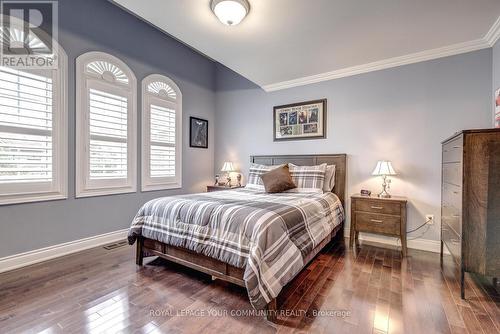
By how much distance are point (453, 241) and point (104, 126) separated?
413 cm

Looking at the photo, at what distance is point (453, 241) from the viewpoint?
2135mm

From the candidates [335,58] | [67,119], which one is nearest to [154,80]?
[67,119]

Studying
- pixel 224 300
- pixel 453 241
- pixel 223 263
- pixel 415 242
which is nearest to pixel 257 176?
pixel 223 263

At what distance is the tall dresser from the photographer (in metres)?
1.75

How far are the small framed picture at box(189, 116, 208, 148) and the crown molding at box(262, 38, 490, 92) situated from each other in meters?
1.54

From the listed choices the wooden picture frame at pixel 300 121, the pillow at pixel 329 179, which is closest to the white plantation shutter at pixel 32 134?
the wooden picture frame at pixel 300 121

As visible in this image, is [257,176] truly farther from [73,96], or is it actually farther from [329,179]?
[73,96]

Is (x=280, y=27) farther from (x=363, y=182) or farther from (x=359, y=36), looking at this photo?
(x=363, y=182)

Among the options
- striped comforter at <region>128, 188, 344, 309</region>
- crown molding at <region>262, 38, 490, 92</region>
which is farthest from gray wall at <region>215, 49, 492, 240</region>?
striped comforter at <region>128, 188, 344, 309</region>

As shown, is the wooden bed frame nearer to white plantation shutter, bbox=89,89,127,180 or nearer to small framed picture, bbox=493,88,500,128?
white plantation shutter, bbox=89,89,127,180

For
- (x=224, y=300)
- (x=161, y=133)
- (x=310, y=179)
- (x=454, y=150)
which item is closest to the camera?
(x=224, y=300)

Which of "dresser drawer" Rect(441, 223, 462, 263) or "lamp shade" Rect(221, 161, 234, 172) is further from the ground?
"lamp shade" Rect(221, 161, 234, 172)

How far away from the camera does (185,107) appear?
433 cm

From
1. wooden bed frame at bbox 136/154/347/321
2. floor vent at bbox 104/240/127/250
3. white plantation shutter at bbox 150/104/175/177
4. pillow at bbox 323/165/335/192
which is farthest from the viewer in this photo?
white plantation shutter at bbox 150/104/175/177
